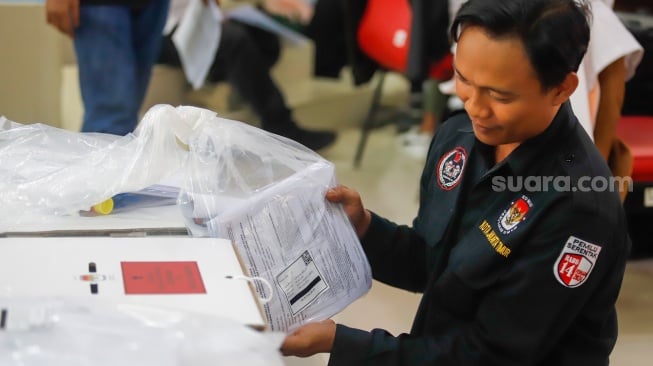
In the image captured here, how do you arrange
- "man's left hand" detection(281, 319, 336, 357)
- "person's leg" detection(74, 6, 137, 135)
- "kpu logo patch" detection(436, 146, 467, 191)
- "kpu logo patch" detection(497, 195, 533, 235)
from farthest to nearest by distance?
"person's leg" detection(74, 6, 137, 135) < "kpu logo patch" detection(436, 146, 467, 191) < "kpu logo patch" detection(497, 195, 533, 235) < "man's left hand" detection(281, 319, 336, 357)

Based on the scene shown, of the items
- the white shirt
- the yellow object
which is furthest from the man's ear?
the white shirt

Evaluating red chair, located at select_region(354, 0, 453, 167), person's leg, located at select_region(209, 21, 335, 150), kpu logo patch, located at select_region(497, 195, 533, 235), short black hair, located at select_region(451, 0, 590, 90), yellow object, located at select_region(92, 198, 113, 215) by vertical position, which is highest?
short black hair, located at select_region(451, 0, 590, 90)

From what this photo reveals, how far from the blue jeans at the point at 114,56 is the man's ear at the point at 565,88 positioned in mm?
1247

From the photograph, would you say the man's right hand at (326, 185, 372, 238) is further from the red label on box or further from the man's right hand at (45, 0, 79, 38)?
the man's right hand at (45, 0, 79, 38)

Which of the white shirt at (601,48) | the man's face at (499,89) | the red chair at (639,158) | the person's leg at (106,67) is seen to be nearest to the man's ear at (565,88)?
the man's face at (499,89)

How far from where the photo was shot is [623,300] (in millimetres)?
2191

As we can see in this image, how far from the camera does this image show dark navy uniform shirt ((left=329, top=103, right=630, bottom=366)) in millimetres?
1021

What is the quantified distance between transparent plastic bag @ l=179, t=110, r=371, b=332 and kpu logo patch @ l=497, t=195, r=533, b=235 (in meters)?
0.18

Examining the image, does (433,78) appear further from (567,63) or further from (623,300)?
(567,63)

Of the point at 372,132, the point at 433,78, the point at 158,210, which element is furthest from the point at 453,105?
the point at 158,210

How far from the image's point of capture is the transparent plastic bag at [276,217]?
3.24ft

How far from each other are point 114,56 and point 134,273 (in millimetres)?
1288

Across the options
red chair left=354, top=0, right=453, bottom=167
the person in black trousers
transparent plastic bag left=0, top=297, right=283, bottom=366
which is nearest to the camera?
transparent plastic bag left=0, top=297, right=283, bottom=366

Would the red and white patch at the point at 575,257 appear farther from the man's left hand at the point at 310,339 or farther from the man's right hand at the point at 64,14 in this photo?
the man's right hand at the point at 64,14
